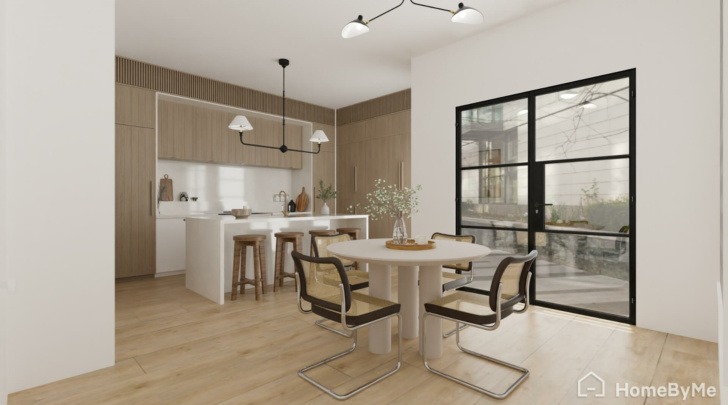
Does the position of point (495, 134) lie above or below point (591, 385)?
above

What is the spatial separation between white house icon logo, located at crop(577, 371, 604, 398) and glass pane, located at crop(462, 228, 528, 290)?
1.70 m

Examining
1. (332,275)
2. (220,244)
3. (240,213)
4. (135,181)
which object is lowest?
(332,275)

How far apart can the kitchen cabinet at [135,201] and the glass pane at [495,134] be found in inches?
176

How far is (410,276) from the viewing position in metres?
2.83

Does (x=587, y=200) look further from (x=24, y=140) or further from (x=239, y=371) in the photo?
(x=24, y=140)

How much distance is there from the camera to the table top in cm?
221

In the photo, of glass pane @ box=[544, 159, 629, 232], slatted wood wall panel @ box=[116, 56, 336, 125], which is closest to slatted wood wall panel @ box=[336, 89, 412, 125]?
slatted wood wall panel @ box=[116, 56, 336, 125]

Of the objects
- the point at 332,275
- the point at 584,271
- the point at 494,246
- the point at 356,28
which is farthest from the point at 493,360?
the point at 356,28

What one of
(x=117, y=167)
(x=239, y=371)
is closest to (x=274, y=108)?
(x=117, y=167)

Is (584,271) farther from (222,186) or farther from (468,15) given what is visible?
(222,186)

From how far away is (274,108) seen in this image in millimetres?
6770

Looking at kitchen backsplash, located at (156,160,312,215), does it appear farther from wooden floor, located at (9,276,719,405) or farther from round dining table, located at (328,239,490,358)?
round dining table, located at (328,239,490,358)

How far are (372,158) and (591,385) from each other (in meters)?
5.17

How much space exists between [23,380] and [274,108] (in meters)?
5.42
